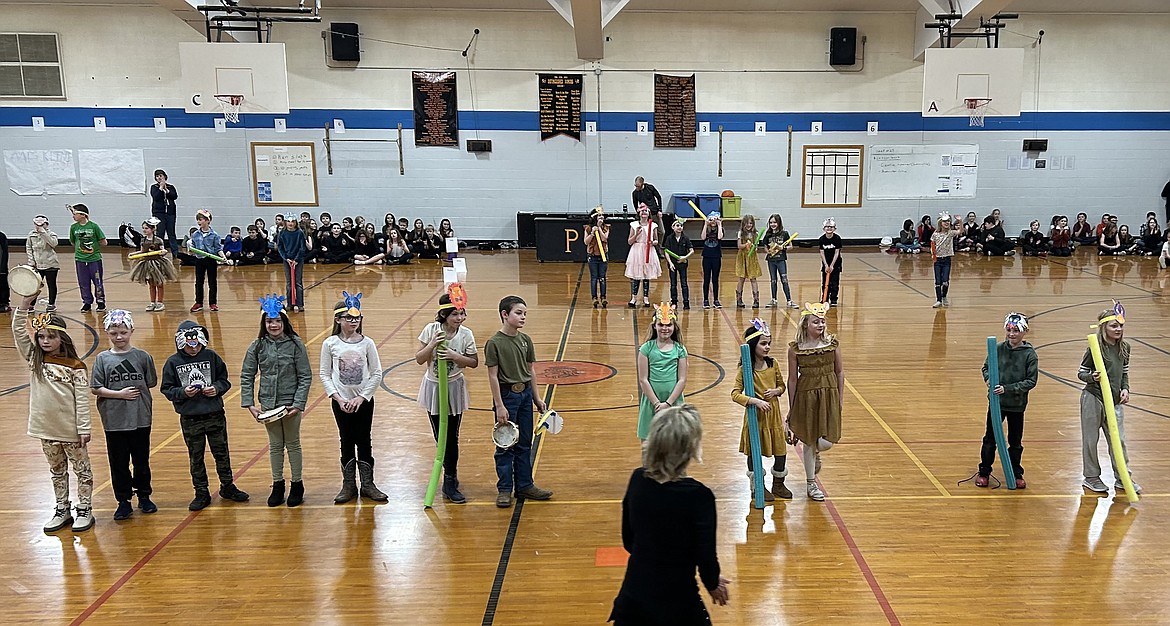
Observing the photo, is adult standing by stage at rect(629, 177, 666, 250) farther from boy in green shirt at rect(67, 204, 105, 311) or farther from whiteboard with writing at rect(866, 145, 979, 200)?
boy in green shirt at rect(67, 204, 105, 311)

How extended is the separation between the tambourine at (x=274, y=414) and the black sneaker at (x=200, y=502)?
0.84 metres

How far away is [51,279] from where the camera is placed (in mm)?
13961

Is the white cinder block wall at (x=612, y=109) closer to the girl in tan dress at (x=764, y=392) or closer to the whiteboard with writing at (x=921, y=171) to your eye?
the whiteboard with writing at (x=921, y=171)

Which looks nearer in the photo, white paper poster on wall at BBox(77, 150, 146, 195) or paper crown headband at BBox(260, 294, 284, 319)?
paper crown headband at BBox(260, 294, 284, 319)

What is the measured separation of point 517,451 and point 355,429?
125 cm

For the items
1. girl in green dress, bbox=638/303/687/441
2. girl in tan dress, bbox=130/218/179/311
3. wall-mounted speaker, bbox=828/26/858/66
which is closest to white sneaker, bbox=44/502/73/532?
girl in green dress, bbox=638/303/687/441

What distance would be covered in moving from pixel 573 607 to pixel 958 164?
21737 mm

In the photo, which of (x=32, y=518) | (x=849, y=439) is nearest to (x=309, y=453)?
(x=32, y=518)

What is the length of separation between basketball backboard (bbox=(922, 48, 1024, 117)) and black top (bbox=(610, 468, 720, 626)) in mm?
16015

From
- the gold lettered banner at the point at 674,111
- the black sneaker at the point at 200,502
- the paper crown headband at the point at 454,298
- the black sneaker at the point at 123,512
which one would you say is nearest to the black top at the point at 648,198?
the gold lettered banner at the point at 674,111

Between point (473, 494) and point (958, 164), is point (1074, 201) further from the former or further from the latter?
point (473, 494)

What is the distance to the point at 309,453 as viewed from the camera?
24.7 feet

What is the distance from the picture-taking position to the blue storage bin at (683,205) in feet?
72.9

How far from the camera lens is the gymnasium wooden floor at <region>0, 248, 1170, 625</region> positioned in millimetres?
4934
